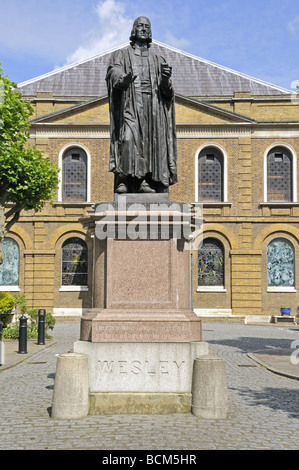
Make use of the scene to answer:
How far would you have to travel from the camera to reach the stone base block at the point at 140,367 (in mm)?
6125

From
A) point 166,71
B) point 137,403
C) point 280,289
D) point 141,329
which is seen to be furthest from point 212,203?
point 137,403

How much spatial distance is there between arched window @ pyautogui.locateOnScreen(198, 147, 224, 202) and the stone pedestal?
20.5 m

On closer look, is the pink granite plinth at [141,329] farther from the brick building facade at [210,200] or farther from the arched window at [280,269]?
the arched window at [280,269]

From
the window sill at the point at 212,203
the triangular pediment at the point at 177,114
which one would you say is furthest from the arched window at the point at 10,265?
the window sill at the point at 212,203

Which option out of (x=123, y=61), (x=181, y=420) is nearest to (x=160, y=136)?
(x=123, y=61)

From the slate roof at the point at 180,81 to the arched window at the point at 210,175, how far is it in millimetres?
4095

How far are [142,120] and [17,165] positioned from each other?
1144 cm

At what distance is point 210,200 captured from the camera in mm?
27016

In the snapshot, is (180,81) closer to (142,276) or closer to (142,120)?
(142,120)

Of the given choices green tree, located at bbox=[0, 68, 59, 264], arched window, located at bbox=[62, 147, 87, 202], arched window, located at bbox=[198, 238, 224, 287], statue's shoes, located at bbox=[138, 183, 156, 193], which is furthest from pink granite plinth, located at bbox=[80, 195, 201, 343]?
arched window, located at bbox=[62, 147, 87, 202]

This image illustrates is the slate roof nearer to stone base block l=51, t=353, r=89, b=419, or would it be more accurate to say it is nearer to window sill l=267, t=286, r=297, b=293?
window sill l=267, t=286, r=297, b=293

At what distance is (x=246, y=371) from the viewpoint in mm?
10453

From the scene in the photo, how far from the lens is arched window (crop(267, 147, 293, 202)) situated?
27.1 metres

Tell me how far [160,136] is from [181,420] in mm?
3597
